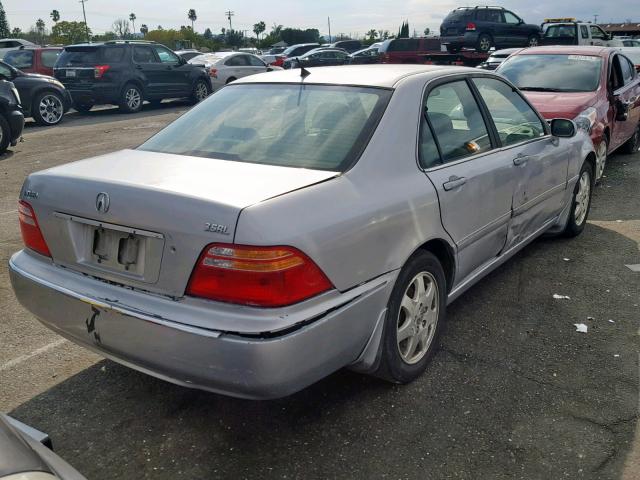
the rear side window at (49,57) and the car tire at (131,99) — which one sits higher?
the rear side window at (49,57)

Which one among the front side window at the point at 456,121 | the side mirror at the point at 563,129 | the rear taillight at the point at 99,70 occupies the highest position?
the rear taillight at the point at 99,70

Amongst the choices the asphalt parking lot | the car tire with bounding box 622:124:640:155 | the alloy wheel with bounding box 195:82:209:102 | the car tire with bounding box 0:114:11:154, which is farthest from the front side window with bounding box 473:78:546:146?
the alloy wheel with bounding box 195:82:209:102

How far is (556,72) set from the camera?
25.6ft

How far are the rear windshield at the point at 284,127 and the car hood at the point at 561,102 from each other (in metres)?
4.11

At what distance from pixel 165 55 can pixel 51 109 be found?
4161 millimetres

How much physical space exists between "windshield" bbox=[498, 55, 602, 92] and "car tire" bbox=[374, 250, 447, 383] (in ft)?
17.0

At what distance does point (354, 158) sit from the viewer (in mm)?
2842

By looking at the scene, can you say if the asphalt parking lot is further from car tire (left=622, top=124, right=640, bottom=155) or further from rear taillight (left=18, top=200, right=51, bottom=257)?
car tire (left=622, top=124, right=640, bottom=155)

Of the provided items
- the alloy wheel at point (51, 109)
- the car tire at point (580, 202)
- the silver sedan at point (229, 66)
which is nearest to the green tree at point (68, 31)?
the silver sedan at point (229, 66)

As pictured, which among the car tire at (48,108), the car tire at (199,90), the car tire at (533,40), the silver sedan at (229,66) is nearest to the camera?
the car tire at (48,108)

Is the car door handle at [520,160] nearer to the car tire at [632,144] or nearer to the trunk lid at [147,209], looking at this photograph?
the trunk lid at [147,209]

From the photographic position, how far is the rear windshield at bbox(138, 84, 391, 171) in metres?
2.94

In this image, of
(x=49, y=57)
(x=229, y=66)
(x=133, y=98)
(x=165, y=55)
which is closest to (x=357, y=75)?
(x=133, y=98)

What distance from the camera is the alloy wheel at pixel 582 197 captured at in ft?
17.8
